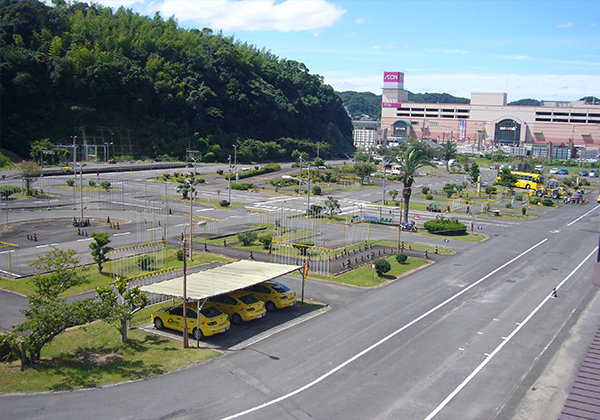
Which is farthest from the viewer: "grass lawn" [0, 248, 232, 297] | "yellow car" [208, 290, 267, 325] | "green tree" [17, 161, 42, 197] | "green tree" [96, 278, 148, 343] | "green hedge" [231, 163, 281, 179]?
"green hedge" [231, 163, 281, 179]

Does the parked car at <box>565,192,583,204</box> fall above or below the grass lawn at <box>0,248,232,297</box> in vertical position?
above

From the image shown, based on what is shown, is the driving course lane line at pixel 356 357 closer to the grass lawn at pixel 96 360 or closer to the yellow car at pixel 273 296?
the grass lawn at pixel 96 360

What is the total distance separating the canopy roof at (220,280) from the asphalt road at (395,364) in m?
2.71

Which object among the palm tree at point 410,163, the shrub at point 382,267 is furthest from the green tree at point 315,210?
the shrub at point 382,267

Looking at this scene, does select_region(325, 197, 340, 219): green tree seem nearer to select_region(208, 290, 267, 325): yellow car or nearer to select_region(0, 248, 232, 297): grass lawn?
select_region(0, 248, 232, 297): grass lawn

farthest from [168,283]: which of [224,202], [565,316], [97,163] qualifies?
[97,163]

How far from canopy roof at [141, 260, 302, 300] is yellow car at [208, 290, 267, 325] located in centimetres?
92

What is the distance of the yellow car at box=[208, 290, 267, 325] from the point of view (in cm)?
2450

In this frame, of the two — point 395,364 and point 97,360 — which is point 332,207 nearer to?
point 395,364

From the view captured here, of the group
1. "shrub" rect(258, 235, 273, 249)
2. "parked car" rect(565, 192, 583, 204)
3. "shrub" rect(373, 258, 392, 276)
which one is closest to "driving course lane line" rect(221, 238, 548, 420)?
"shrub" rect(373, 258, 392, 276)

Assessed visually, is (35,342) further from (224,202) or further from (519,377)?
(224,202)

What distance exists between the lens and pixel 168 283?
24.8 m

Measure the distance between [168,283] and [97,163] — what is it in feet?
263

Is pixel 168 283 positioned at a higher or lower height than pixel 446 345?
higher
